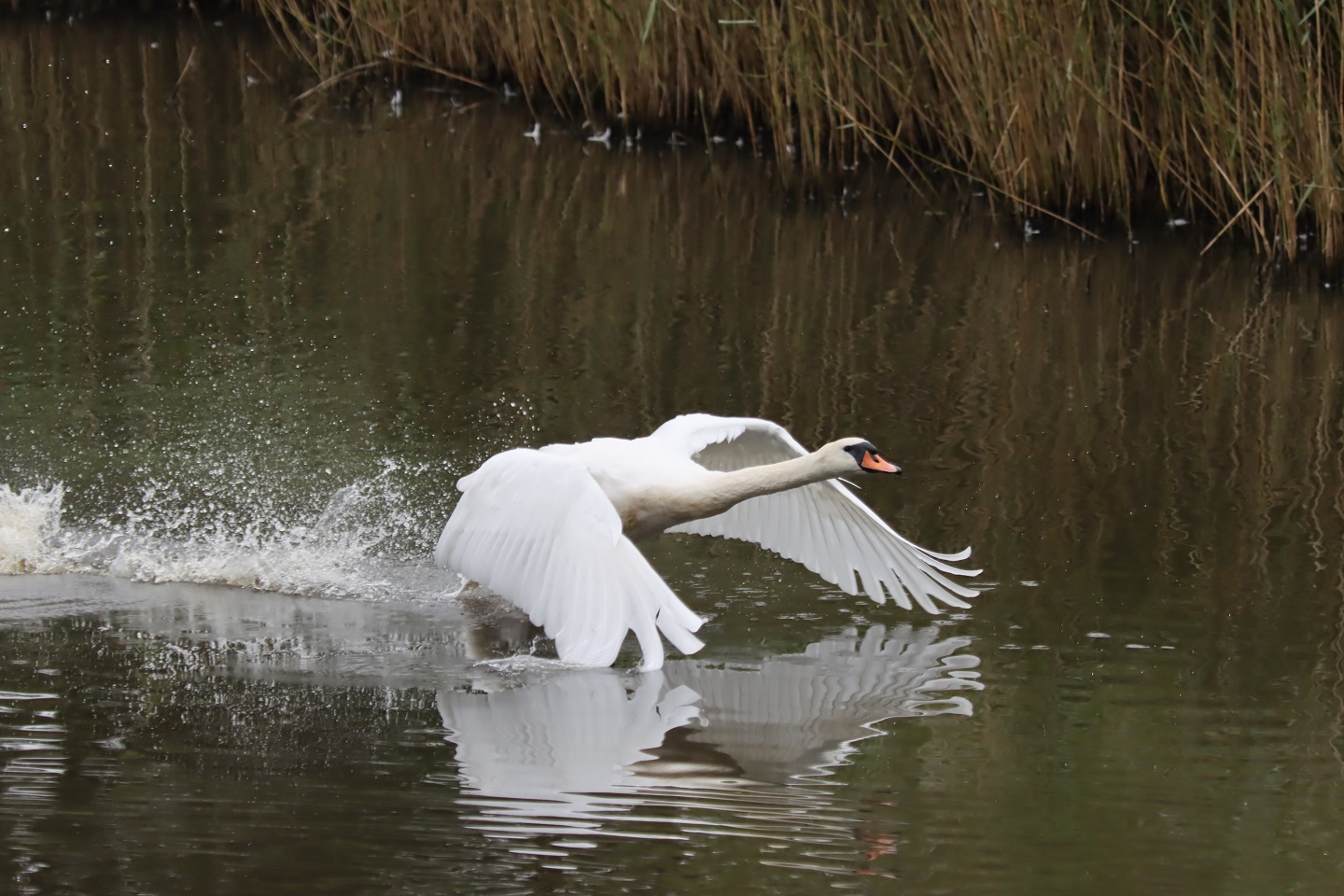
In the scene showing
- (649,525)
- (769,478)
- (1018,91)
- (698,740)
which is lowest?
(698,740)

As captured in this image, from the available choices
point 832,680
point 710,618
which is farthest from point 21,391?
point 832,680

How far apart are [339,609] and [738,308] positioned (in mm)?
4343

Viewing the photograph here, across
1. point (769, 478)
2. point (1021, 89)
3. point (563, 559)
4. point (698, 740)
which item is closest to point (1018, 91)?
point (1021, 89)

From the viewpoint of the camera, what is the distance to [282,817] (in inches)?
188

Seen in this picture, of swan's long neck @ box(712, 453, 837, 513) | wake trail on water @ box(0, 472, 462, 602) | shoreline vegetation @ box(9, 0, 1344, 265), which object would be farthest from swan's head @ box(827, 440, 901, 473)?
shoreline vegetation @ box(9, 0, 1344, 265)

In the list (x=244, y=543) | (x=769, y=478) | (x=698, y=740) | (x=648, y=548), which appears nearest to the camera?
(x=698, y=740)

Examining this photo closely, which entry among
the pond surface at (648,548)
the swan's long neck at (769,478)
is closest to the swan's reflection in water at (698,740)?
the pond surface at (648,548)

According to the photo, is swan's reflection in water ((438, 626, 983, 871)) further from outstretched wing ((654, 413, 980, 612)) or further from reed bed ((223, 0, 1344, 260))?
reed bed ((223, 0, 1344, 260))

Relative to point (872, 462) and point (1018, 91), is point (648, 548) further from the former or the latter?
point (1018, 91)

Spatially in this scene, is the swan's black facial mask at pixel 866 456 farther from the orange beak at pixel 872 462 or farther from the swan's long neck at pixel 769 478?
the swan's long neck at pixel 769 478

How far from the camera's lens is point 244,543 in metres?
7.35

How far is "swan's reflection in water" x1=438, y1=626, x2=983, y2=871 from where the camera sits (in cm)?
482

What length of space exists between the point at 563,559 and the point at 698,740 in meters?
0.76

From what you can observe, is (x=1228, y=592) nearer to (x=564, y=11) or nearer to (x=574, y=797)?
(x=574, y=797)
